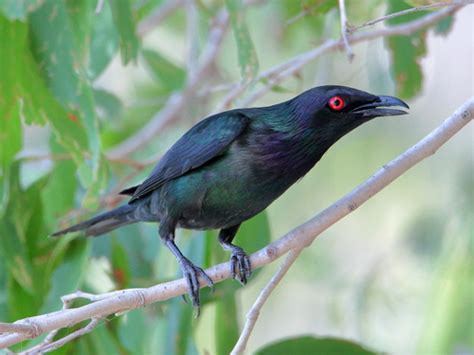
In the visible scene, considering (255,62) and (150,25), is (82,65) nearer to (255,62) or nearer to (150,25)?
(255,62)

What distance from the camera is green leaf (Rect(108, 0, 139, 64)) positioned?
433 centimetres

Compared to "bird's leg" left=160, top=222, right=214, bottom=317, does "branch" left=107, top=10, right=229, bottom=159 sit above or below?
above

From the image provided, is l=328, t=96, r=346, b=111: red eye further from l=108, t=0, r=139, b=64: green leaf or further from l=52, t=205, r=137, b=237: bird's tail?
l=52, t=205, r=137, b=237: bird's tail

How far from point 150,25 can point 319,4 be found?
2292mm

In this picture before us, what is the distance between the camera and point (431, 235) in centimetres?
642

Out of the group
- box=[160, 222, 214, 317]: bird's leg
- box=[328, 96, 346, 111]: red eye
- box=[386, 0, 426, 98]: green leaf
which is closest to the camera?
box=[160, 222, 214, 317]: bird's leg

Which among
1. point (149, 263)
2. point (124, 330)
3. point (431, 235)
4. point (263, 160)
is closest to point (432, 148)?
point (263, 160)

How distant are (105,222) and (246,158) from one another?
3.72 ft

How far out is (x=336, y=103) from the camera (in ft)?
12.9

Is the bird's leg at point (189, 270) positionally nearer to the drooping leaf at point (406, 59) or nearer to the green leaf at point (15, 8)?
the green leaf at point (15, 8)

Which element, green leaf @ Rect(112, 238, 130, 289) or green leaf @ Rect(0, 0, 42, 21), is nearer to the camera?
green leaf @ Rect(0, 0, 42, 21)

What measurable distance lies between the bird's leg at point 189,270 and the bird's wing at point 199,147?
0.24m

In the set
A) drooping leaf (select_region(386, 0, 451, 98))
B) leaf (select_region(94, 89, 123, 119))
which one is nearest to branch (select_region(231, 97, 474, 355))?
drooping leaf (select_region(386, 0, 451, 98))

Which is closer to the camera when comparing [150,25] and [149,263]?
[149,263]
